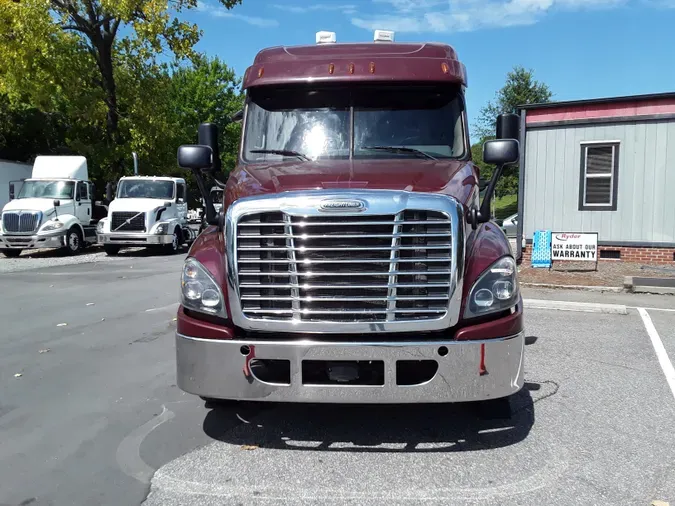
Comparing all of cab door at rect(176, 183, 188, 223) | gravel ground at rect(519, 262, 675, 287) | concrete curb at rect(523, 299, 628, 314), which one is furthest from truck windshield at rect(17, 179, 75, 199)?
concrete curb at rect(523, 299, 628, 314)

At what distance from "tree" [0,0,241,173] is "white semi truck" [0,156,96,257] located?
478 cm

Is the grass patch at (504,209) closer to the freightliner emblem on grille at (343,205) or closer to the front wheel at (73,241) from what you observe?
the front wheel at (73,241)

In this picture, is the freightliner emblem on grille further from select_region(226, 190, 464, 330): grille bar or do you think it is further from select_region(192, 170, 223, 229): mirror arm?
select_region(192, 170, 223, 229): mirror arm

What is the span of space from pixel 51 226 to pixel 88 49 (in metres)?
9.80

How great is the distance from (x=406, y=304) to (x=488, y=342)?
51cm

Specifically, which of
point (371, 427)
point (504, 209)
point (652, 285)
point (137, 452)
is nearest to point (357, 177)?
point (371, 427)

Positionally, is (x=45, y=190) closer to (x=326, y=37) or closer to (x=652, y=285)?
(x=326, y=37)

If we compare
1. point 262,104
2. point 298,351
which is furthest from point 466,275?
point 262,104

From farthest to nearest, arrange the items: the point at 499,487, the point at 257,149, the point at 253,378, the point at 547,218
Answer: the point at 547,218
the point at 257,149
the point at 253,378
the point at 499,487

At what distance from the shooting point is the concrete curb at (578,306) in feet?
29.0

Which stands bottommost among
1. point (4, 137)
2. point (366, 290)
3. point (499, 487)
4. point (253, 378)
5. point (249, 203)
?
point (499, 487)

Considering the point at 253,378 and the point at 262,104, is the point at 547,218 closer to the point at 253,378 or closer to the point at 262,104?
the point at 262,104

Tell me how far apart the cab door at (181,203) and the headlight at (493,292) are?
17.0 meters

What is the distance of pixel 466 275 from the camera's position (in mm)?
3535
